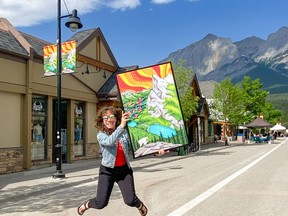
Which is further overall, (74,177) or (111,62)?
(111,62)

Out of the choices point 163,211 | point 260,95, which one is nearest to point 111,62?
point 163,211

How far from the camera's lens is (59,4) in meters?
15.0

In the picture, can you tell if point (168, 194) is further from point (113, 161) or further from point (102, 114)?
point (102, 114)

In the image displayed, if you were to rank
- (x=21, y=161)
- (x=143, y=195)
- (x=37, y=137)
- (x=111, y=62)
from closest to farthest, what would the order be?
(x=143, y=195) → (x=21, y=161) → (x=37, y=137) → (x=111, y=62)

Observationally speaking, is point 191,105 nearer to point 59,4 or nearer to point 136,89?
Answer: point 59,4

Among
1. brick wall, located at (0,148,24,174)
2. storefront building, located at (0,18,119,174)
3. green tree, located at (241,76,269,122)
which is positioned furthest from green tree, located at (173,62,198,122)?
green tree, located at (241,76,269,122)

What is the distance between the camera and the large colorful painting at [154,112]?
18.7ft

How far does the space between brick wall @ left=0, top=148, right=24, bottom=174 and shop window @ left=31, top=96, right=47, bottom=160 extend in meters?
1.12

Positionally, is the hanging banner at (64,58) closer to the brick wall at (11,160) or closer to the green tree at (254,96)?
the brick wall at (11,160)

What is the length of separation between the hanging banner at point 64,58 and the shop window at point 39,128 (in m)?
2.78

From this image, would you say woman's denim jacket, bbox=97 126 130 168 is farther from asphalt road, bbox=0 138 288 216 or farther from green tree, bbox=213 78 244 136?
green tree, bbox=213 78 244 136

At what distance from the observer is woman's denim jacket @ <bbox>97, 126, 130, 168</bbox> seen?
5613mm

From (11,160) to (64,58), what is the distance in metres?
4.54

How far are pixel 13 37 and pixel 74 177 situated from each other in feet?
23.0
